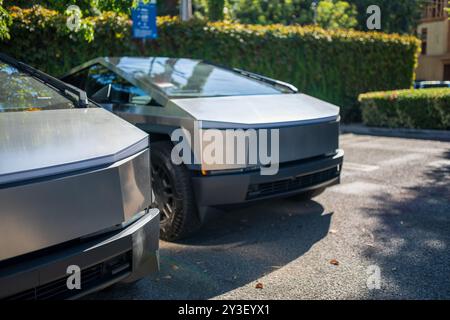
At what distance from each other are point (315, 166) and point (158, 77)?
1.69m

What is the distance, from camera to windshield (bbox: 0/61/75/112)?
9.20 ft

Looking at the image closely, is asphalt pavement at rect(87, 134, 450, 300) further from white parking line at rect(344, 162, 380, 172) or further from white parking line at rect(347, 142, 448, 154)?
white parking line at rect(347, 142, 448, 154)

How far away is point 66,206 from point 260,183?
1.85 metres

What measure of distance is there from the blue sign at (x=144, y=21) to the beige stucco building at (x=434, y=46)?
29106mm

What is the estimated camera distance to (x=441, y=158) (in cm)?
742

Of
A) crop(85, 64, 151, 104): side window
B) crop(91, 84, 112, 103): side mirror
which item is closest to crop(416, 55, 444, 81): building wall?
crop(85, 64, 151, 104): side window

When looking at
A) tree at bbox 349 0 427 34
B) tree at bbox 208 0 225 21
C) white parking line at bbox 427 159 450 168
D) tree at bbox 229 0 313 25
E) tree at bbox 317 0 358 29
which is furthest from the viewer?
tree at bbox 229 0 313 25

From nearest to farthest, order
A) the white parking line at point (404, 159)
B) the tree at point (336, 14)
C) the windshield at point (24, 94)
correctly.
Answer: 1. the windshield at point (24, 94)
2. the white parking line at point (404, 159)
3. the tree at point (336, 14)

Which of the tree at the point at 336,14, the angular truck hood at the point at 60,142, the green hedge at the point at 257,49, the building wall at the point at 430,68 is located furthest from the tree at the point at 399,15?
the angular truck hood at the point at 60,142

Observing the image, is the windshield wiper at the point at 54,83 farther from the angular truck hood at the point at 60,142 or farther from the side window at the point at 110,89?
the side window at the point at 110,89

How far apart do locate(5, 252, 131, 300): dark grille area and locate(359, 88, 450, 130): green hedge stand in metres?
9.79

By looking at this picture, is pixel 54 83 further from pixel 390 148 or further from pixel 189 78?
pixel 390 148

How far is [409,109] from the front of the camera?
11031 millimetres

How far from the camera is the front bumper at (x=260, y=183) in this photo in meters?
3.51
